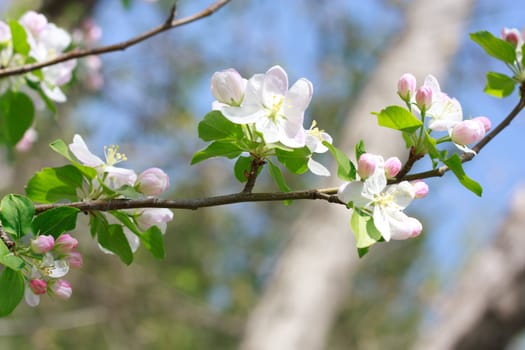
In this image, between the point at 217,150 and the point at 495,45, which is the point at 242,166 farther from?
the point at 495,45

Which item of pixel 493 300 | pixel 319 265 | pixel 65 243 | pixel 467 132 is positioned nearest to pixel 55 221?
pixel 65 243

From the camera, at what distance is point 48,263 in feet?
2.15

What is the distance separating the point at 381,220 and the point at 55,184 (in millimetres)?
375

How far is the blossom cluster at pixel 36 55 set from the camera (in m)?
1.02

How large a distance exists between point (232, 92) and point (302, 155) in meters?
0.10

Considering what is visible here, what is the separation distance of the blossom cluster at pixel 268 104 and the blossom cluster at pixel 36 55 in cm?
50

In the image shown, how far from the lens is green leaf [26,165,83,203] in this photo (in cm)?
69

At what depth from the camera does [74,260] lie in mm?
680

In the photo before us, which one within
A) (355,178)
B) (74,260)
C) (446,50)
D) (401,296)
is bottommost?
(401,296)

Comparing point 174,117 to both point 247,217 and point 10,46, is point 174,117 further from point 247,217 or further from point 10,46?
point 10,46

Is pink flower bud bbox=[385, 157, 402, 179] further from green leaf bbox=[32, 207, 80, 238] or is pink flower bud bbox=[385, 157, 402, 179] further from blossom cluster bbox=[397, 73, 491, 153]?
green leaf bbox=[32, 207, 80, 238]

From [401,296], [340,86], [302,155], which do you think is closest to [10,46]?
[302,155]

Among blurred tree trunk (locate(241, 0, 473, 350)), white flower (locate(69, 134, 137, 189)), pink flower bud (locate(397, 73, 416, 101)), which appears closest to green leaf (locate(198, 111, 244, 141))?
white flower (locate(69, 134, 137, 189))

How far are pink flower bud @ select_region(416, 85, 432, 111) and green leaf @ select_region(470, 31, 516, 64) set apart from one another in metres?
0.18
